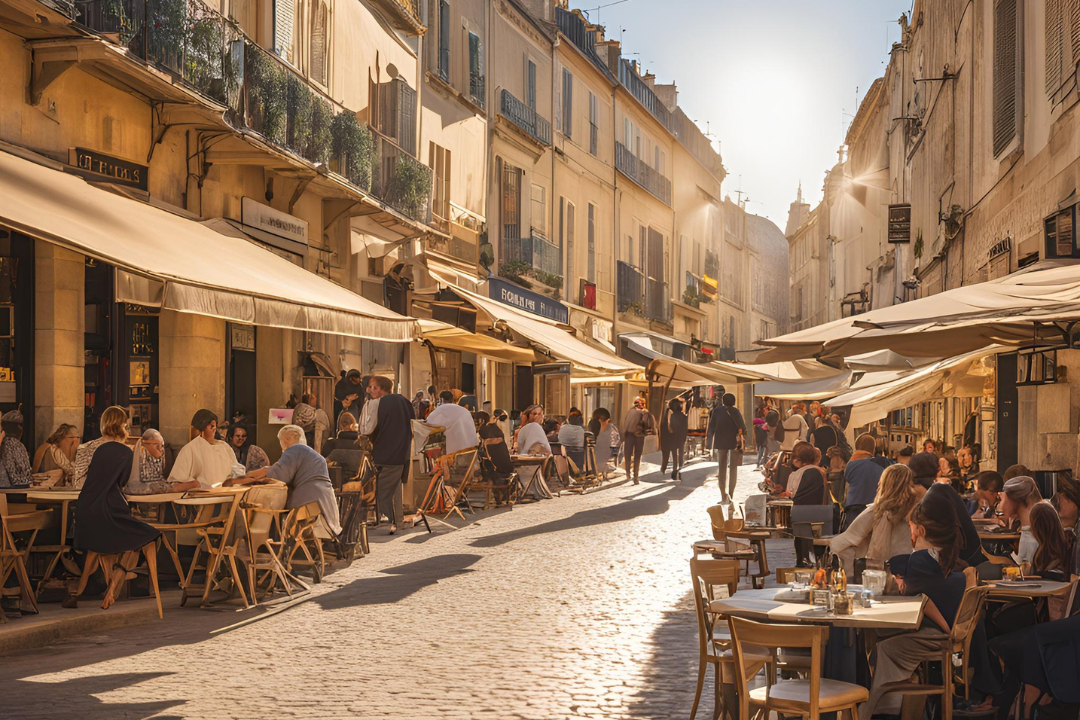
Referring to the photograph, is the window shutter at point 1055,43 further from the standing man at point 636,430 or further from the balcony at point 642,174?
the balcony at point 642,174

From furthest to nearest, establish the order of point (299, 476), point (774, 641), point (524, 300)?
1. point (524, 300)
2. point (299, 476)
3. point (774, 641)

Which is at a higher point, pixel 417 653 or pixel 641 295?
pixel 641 295

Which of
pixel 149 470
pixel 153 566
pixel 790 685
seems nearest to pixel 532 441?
pixel 149 470

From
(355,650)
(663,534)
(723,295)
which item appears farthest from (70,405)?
(723,295)

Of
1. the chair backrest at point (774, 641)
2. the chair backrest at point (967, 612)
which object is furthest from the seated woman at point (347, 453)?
the chair backrest at point (774, 641)

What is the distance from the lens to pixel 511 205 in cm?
2988

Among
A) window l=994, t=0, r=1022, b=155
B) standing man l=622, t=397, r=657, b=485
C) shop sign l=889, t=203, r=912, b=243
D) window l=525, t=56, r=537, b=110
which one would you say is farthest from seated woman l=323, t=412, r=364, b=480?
window l=525, t=56, r=537, b=110

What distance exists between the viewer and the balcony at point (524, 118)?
29000mm

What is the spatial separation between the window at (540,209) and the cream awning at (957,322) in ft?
71.0

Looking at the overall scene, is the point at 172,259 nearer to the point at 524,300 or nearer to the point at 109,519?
the point at 109,519

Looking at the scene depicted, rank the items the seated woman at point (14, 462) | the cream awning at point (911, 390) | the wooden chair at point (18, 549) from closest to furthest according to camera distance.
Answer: the wooden chair at point (18, 549), the seated woman at point (14, 462), the cream awning at point (911, 390)

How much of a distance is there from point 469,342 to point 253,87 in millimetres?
5615

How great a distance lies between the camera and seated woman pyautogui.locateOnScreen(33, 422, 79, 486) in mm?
11562

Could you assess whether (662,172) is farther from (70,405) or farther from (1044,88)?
(70,405)
